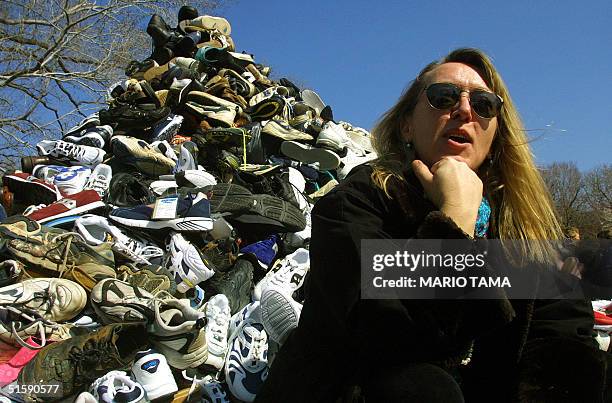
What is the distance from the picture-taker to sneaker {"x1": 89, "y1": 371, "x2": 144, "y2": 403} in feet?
7.98

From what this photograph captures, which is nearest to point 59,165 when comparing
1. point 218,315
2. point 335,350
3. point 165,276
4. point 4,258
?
point 4,258

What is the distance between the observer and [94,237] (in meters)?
3.72

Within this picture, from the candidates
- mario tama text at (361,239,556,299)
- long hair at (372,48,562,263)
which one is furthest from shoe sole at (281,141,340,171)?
mario tama text at (361,239,556,299)

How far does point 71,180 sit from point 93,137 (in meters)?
0.81

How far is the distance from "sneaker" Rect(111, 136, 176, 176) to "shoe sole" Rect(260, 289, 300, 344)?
8.82ft

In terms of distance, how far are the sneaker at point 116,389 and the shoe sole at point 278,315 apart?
0.65 meters

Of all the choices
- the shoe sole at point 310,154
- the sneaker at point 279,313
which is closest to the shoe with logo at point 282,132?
the shoe sole at point 310,154

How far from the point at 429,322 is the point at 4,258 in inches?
111

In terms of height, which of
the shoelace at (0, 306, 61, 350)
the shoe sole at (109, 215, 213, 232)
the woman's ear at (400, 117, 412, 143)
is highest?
the shoe sole at (109, 215, 213, 232)

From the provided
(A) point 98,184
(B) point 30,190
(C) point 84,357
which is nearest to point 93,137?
(A) point 98,184

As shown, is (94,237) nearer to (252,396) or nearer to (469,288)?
(252,396)

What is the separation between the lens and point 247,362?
2758 millimetres

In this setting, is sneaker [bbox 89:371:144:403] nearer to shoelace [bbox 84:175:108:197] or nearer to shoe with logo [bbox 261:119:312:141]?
shoelace [bbox 84:175:108:197]

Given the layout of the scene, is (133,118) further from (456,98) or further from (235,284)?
(456,98)
